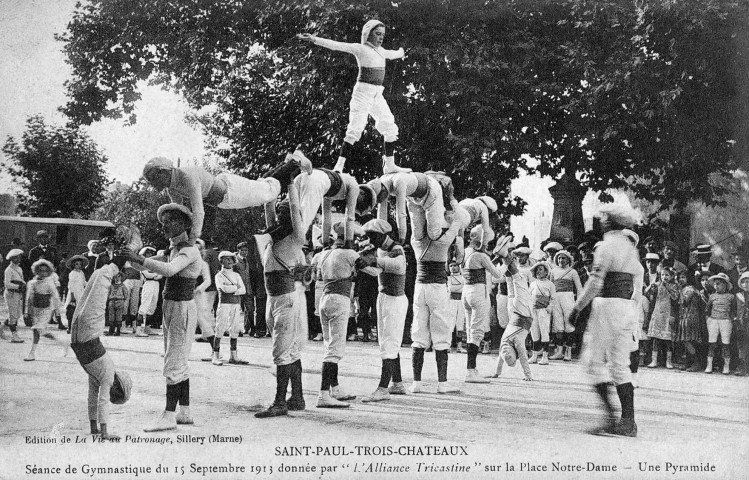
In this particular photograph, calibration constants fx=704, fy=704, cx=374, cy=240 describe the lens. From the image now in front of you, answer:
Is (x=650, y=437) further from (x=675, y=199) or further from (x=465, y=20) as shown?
(x=675, y=199)

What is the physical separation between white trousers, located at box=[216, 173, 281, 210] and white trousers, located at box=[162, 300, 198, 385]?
46.7 inches

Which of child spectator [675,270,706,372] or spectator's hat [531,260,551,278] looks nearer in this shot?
child spectator [675,270,706,372]

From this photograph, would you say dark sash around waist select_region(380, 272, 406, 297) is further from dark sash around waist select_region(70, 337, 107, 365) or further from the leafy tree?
the leafy tree

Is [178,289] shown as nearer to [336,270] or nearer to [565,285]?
[336,270]

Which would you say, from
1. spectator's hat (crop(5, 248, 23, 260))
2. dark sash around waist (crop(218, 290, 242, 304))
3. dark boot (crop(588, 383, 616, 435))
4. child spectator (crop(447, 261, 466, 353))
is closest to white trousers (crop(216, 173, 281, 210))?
dark boot (crop(588, 383, 616, 435))

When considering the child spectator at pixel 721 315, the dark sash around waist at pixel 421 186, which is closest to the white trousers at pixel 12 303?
the dark sash around waist at pixel 421 186

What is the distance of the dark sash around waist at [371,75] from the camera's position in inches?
337

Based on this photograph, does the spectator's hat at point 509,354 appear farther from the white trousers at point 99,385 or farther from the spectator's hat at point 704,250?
the white trousers at point 99,385

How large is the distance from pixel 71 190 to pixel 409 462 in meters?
7.78

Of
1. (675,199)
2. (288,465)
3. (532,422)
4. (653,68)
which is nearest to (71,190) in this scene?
(288,465)

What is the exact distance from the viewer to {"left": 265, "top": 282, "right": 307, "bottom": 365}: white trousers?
7000mm

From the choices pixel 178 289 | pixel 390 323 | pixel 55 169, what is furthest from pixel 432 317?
pixel 55 169

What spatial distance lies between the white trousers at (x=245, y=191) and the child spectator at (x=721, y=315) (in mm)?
7649

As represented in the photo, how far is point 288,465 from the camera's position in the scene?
596 cm
